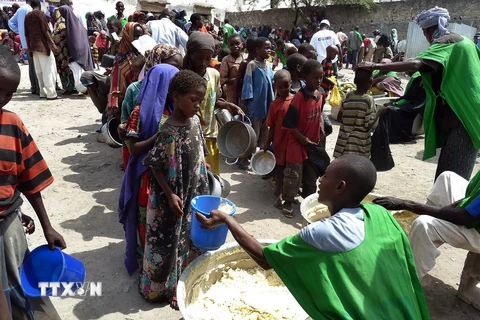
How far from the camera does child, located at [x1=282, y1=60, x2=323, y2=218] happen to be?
12.6ft

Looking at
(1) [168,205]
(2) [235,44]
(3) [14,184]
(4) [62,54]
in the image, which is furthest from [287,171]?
(4) [62,54]

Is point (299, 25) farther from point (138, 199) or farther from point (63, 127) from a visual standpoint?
point (138, 199)

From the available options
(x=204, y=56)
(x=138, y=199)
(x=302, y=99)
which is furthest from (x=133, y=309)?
(x=302, y=99)

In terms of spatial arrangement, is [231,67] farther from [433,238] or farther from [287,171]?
[433,238]

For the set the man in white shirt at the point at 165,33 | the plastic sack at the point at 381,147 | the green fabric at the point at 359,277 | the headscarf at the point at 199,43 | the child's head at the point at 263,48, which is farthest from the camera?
the man in white shirt at the point at 165,33

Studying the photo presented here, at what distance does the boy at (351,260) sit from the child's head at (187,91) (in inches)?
39.6

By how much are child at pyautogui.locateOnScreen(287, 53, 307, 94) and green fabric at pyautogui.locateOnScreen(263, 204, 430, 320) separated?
3.22m

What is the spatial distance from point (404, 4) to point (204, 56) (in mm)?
22023

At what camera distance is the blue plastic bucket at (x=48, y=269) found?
1.84 meters

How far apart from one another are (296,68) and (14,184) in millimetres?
3615

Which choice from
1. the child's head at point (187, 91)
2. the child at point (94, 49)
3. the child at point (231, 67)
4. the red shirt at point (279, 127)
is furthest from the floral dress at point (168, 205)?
the child at point (94, 49)

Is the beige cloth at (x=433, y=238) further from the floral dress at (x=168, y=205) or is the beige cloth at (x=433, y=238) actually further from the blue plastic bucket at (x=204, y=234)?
the floral dress at (x=168, y=205)

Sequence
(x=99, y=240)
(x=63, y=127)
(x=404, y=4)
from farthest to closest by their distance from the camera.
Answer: (x=404, y=4) < (x=63, y=127) < (x=99, y=240)

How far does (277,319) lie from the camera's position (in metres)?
2.52
